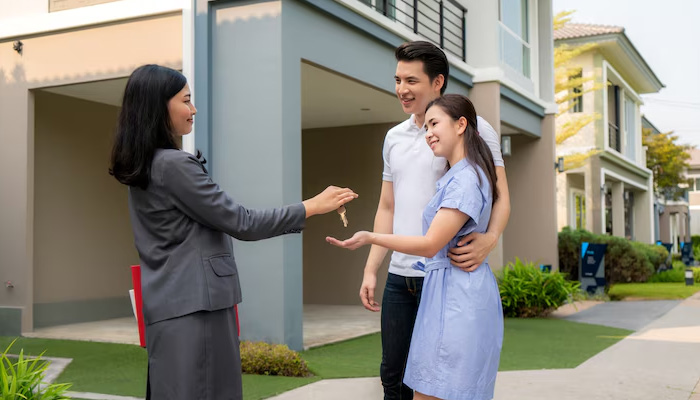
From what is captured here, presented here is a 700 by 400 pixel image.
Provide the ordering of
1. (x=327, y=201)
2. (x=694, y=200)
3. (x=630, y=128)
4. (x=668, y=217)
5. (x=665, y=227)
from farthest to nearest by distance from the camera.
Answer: (x=694, y=200) < (x=665, y=227) < (x=668, y=217) < (x=630, y=128) < (x=327, y=201)

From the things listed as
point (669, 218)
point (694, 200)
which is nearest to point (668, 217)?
point (669, 218)

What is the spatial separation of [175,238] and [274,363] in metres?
3.97

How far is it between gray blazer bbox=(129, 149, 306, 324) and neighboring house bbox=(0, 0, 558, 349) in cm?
467

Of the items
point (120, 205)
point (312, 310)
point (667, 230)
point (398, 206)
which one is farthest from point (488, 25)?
point (667, 230)

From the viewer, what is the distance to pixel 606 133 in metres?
21.2

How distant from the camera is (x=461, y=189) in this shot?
8.28 ft

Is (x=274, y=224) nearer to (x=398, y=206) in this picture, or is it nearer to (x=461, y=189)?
(x=461, y=189)

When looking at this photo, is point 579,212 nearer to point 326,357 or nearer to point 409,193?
point 326,357

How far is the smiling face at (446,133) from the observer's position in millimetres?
2695

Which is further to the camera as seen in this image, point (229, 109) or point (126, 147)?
point (229, 109)

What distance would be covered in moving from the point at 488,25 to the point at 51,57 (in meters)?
6.44

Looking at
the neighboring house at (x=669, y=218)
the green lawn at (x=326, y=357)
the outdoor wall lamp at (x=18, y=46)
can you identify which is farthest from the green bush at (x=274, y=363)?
the neighboring house at (x=669, y=218)

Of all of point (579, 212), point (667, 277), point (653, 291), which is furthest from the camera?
point (579, 212)

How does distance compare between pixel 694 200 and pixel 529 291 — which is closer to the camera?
pixel 529 291
